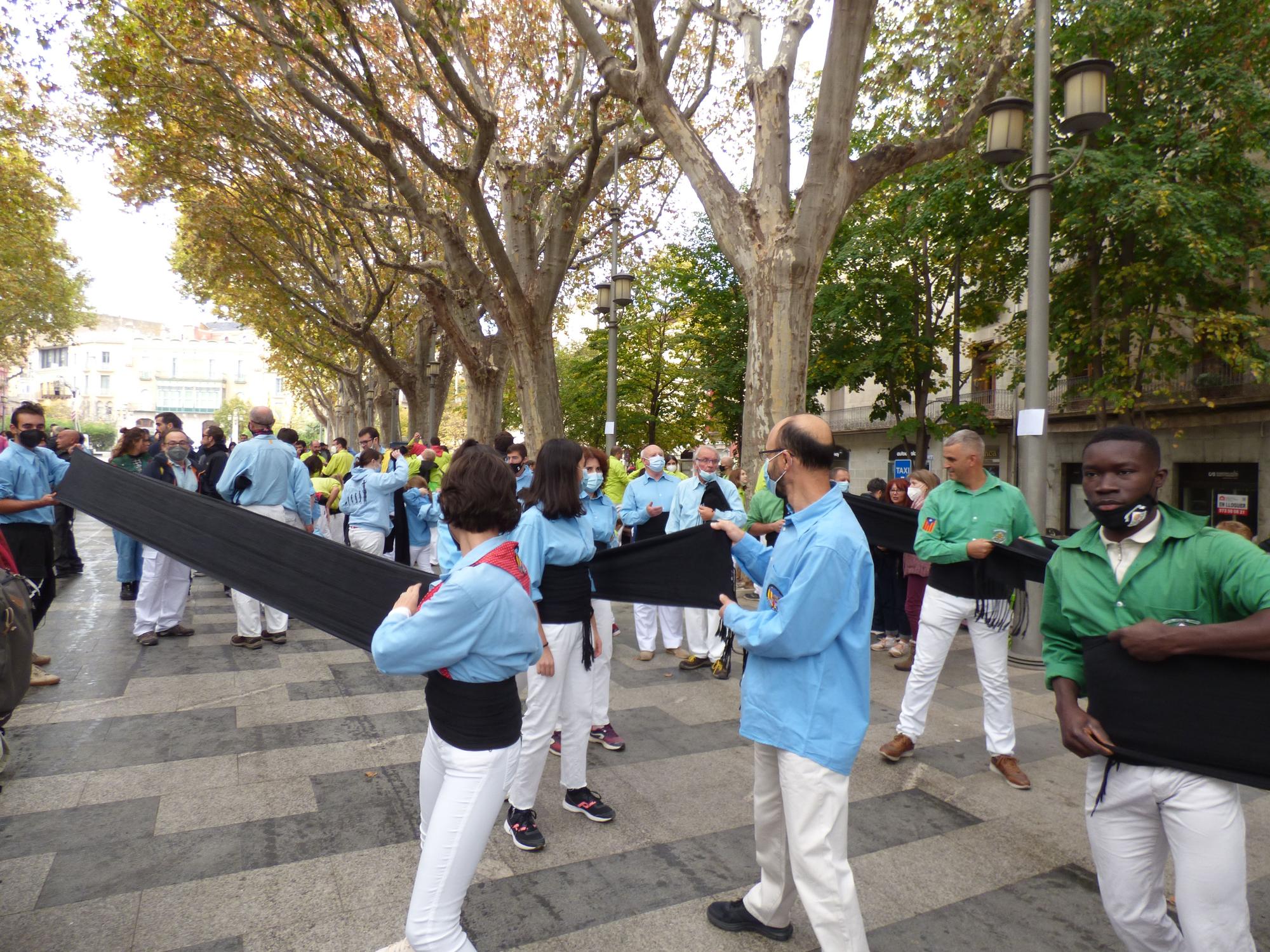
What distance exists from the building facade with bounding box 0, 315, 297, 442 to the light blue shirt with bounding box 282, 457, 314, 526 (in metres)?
93.0

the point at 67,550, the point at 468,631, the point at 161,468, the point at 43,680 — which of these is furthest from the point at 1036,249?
the point at 67,550

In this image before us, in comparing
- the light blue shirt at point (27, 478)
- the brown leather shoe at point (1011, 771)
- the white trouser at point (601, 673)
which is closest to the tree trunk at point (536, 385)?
the light blue shirt at point (27, 478)

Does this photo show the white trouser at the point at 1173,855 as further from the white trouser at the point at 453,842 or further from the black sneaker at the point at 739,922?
the white trouser at the point at 453,842

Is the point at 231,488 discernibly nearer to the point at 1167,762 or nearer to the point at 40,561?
the point at 40,561

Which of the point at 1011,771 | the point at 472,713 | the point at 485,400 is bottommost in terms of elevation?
the point at 1011,771

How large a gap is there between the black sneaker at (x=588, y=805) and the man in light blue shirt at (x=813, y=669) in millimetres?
1436

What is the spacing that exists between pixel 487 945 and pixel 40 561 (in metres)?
5.21

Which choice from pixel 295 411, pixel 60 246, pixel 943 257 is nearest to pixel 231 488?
pixel 943 257

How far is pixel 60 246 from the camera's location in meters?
30.2

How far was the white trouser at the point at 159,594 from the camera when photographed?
24.7ft

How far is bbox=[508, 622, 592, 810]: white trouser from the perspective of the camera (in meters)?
3.80

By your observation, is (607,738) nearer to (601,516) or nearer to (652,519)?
(601,516)

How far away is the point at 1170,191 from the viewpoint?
1255cm

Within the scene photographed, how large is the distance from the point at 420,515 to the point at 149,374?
117m
